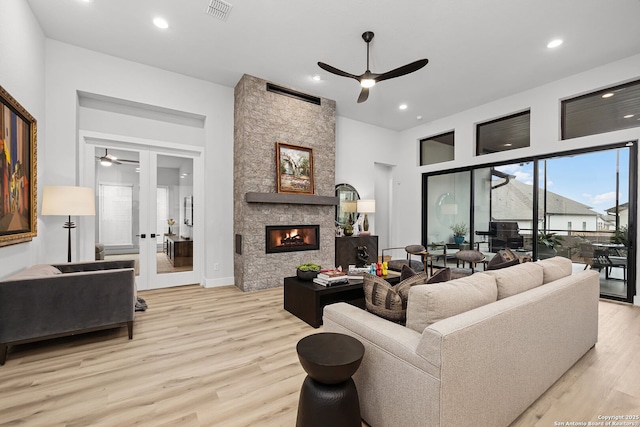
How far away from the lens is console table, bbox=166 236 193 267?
4.79 metres

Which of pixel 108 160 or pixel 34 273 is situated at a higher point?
pixel 108 160

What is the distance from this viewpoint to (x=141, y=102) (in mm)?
4250

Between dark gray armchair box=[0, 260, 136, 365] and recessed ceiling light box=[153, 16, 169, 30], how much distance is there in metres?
2.83

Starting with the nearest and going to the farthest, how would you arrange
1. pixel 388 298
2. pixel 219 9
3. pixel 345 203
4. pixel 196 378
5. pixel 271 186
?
pixel 388 298 < pixel 196 378 < pixel 219 9 < pixel 271 186 < pixel 345 203

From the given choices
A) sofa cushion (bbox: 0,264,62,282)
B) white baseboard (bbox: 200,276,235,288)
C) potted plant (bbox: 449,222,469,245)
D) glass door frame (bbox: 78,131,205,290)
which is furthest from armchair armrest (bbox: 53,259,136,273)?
potted plant (bbox: 449,222,469,245)

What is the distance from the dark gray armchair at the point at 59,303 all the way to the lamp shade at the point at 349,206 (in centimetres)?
432

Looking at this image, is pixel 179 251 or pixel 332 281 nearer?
pixel 332 281

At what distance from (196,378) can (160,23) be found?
3.77 meters

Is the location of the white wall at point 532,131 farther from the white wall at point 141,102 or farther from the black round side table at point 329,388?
the black round side table at point 329,388

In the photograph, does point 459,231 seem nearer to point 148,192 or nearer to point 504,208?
point 504,208

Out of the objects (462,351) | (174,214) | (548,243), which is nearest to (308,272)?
(462,351)

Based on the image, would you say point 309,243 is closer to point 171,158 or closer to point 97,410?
point 171,158

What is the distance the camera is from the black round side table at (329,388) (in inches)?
51.4

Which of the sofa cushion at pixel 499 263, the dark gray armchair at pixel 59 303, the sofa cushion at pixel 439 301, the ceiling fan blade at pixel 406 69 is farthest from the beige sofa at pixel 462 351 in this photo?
the ceiling fan blade at pixel 406 69
